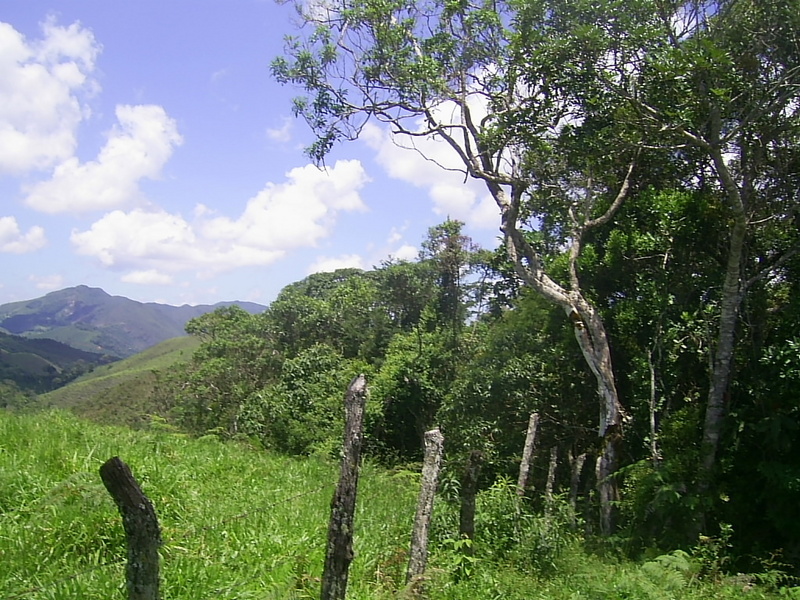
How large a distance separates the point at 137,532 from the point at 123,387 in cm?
6271

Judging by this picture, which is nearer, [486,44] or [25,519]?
[25,519]

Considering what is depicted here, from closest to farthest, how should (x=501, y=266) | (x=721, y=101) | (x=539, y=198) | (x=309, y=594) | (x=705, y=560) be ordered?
(x=309, y=594)
(x=705, y=560)
(x=721, y=101)
(x=539, y=198)
(x=501, y=266)

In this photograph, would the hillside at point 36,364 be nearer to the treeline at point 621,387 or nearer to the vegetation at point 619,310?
the treeline at point 621,387

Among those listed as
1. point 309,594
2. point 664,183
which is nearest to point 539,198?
point 664,183

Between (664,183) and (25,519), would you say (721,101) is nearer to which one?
(664,183)

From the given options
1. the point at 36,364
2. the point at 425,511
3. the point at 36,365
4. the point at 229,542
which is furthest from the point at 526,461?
the point at 36,364

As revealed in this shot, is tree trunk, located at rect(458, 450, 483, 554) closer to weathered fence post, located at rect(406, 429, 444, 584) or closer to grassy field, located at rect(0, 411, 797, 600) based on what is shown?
grassy field, located at rect(0, 411, 797, 600)

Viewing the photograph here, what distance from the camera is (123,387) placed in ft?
194

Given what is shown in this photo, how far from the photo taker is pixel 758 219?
29.6ft

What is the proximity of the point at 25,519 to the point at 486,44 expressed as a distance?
10978 mm

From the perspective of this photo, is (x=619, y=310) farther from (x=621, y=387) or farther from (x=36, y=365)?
(x=36, y=365)

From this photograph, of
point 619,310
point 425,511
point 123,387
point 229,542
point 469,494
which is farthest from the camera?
point 123,387

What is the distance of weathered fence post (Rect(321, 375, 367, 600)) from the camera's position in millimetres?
3627

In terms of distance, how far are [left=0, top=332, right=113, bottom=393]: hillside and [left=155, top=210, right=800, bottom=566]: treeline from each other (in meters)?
A: 84.8
